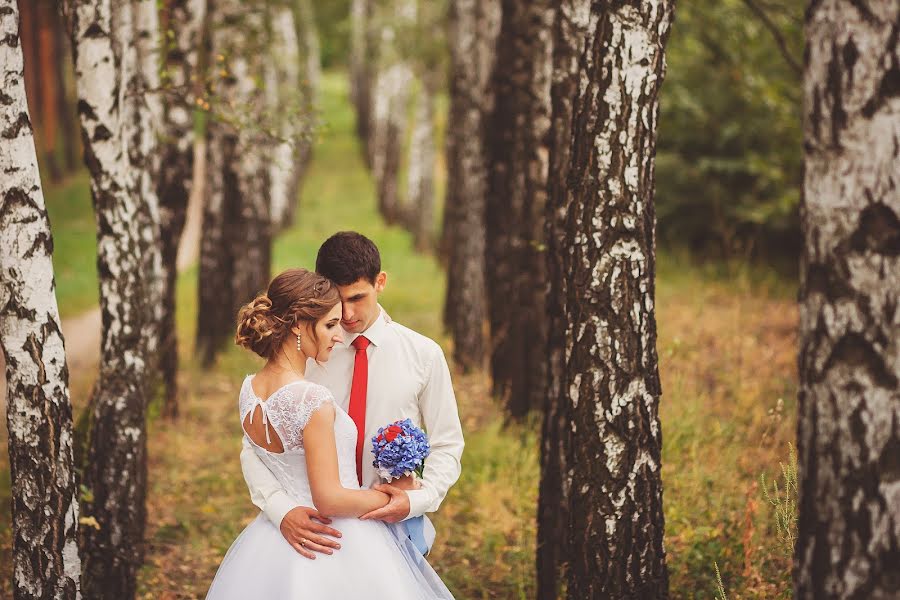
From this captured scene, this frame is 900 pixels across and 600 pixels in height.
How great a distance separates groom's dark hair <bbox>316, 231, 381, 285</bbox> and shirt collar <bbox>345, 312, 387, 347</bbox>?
0.19 m

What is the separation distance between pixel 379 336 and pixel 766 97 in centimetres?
913

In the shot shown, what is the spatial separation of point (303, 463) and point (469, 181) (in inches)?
358

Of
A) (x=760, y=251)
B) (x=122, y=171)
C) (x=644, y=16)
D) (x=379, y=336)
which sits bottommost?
(x=760, y=251)

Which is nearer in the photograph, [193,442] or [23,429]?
[23,429]

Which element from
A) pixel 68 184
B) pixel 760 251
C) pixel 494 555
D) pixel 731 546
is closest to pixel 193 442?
pixel 494 555

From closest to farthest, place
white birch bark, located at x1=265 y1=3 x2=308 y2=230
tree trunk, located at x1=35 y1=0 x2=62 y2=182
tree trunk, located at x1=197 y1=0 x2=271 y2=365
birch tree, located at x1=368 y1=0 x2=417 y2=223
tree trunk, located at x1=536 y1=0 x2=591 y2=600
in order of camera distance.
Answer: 1. tree trunk, located at x1=536 y1=0 x2=591 y2=600
2. tree trunk, located at x1=197 y1=0 x2=271 y2=365
3. white birch bark, located at x1=265 y1=3 x2=308 y2=230
4. birch tree, located at x1=368 y1=0 x2=417 y2=223
5. tree trunk, located at x1=35 y1=0 x2=62 y2=182

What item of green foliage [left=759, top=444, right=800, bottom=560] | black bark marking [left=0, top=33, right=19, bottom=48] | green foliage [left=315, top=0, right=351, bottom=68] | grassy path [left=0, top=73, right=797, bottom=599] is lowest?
grassy path [left=0, top=73, right=797, bottom=599]

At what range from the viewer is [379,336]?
3961 millimetres

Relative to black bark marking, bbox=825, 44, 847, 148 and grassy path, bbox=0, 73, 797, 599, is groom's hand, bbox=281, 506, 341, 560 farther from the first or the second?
black bark marking, bbox=825, 44, 847, 148

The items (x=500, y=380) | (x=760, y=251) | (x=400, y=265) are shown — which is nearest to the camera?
(x=500, y=380)

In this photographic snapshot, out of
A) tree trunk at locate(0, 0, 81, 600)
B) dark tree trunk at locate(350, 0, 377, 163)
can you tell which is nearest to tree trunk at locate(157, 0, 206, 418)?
tree trunk at locate(0, 0, 81, 600)

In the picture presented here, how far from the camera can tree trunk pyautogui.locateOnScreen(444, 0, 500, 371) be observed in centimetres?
1159

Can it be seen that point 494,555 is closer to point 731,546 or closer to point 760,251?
point 731,546

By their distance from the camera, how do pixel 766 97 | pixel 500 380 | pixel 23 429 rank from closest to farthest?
pixel 23 429, pixel 500 380, pixel 766 97
